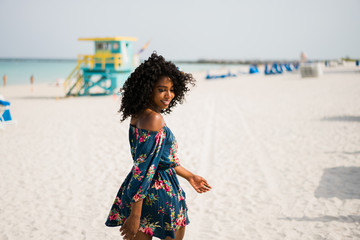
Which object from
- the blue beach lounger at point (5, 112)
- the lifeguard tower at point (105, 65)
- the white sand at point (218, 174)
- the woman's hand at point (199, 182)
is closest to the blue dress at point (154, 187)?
the woman's hand at point (199, 182)

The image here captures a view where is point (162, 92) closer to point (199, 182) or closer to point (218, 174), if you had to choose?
point (199, 182)

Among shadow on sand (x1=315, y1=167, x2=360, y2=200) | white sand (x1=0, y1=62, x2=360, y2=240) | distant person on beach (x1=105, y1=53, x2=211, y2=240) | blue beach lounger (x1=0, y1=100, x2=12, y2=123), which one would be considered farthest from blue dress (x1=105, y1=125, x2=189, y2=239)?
blue beach lounger (x1=0, y1=100, x2=12, y2=123)

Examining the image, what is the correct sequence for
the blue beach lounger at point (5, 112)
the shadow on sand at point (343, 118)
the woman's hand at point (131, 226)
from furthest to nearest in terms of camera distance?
the blue beach lounger at point (5, 112) → the shadow on sand at point (343, 118) → the woman's hand at point (131, 226)

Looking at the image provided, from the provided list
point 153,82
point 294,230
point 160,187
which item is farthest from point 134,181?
point 294,230

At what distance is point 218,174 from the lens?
19.9 ft

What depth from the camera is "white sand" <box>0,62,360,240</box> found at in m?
4.12

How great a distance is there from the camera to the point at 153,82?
2.23m

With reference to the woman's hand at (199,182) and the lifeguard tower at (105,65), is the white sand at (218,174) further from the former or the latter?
the lifeguard tower at (105,65)

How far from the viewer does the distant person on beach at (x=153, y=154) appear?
2102 millimetres

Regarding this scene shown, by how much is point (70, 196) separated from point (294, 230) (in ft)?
10.6

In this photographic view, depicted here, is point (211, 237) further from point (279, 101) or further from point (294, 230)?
point (279, 101)

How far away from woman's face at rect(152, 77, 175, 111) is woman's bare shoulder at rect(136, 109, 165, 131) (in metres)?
0.13

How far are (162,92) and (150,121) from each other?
0.87 feet

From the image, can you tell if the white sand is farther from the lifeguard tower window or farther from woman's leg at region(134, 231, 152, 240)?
the lifeguard tower window
